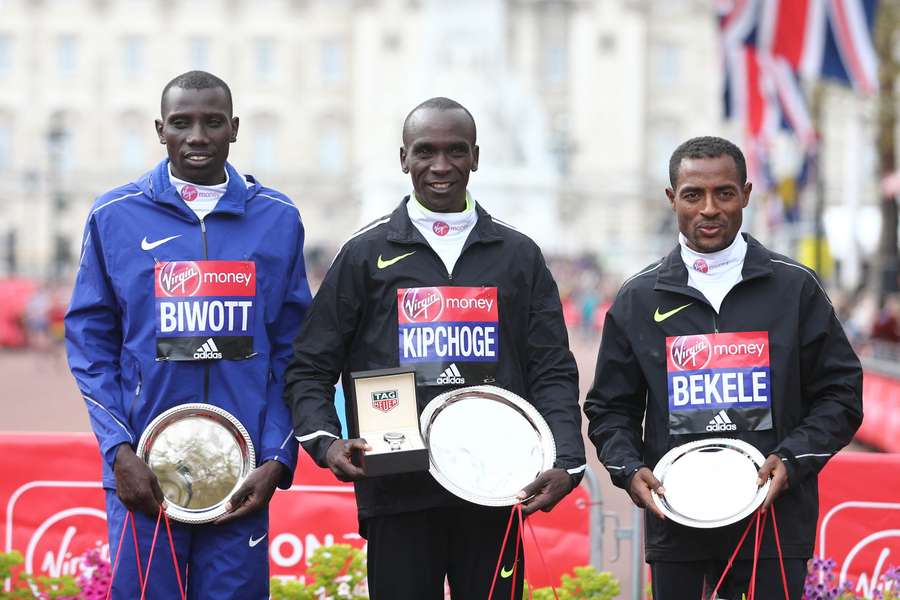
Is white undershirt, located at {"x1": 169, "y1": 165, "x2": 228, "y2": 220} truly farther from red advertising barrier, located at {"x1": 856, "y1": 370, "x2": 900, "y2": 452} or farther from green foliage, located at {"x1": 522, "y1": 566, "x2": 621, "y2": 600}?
red advertising barrier, located at {"x1": 856, "y1": 370, "x2": 900, "y2": 452}

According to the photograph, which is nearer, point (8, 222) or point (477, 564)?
point (477, 564)

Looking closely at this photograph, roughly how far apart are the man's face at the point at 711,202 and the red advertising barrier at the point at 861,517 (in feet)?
6.99

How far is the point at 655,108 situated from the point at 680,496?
248ft

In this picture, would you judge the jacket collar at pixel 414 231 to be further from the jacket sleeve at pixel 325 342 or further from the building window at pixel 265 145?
the building window at pixel 265 145

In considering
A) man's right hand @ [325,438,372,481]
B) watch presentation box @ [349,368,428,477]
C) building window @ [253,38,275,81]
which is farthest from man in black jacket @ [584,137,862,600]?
building window @ [253,38,275,81]

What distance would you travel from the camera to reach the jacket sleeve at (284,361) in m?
3.89

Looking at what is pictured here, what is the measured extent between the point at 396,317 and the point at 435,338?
13 centimetres

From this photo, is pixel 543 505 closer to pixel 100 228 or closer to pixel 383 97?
pixel 100 228

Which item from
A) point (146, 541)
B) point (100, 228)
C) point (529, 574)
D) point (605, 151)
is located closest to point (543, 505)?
point (146, 541)

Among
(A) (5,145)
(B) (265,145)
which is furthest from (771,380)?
(A) (5,145)

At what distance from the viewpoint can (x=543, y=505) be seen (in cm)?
358

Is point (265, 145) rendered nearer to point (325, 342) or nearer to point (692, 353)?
point (325, 342)

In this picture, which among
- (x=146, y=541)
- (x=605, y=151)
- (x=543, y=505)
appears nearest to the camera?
(x=543, y=505)

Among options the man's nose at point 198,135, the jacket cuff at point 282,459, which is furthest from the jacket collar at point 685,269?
the man's nose at point 198,135
